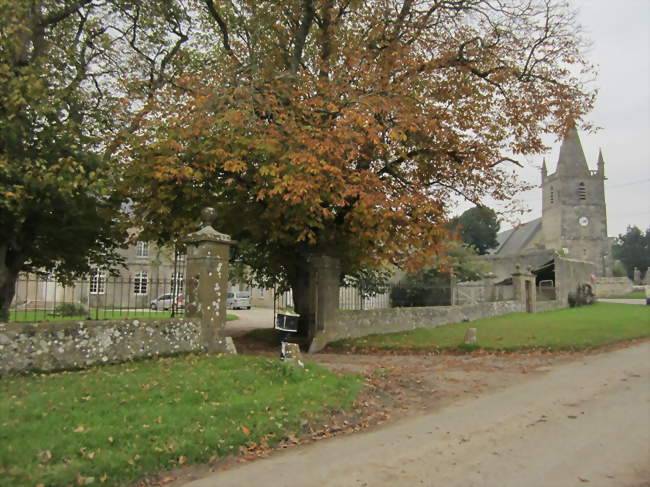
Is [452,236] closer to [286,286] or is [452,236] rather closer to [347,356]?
[347,356]

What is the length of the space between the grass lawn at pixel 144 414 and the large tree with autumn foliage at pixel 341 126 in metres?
4.18

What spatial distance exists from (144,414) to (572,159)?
67491 mm

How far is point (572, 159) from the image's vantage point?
63469 mm

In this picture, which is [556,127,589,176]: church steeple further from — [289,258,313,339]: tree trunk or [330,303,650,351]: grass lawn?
[289,258,313,339]: tree trunk

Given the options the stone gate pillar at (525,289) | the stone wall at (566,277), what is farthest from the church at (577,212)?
the stone gate pillar at (525,289)

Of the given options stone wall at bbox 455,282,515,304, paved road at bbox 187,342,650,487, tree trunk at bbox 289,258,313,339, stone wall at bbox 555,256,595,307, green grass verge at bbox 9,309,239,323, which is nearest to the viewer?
paved road at bbox 187,342,650,487

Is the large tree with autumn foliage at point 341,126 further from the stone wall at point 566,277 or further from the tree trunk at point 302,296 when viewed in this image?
the stone wall at point 566,277

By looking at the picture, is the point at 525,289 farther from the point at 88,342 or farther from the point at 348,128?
the point at 88,342

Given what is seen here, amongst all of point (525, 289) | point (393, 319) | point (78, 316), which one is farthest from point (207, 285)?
point (525, 289)

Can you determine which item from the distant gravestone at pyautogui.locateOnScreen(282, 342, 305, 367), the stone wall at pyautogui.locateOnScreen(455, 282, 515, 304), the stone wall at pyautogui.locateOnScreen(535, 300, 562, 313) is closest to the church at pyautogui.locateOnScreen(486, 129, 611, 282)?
the stone wall at pyautogui.locateOnScreen(535, 300, 562, 313)

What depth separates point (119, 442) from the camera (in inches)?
203

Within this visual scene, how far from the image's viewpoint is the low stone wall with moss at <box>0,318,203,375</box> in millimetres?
7371

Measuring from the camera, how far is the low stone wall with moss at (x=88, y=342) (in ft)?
24.2

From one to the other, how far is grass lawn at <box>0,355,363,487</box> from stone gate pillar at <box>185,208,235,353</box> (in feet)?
3.89
